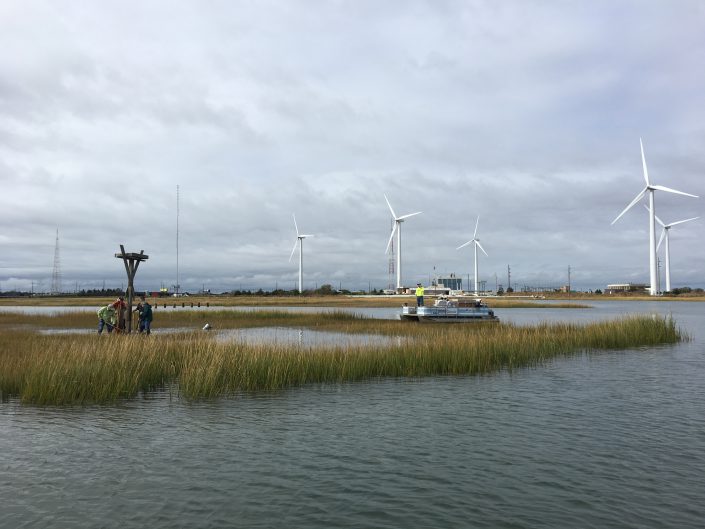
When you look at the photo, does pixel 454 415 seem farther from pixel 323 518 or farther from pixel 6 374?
pixel 6 374

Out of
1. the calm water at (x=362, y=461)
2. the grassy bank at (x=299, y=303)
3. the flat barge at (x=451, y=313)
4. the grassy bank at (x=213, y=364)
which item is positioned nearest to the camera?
the calm water at (x=362, y=461)

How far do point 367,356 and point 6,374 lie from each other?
12.7 metres

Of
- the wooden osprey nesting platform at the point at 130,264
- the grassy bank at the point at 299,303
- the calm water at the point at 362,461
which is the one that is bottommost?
the calm water at the point at 362,461

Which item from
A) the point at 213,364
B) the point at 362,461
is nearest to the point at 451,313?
the point at 213,364

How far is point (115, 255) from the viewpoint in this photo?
28250 millimetres

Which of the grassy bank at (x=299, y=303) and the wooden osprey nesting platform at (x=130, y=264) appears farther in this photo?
the grassy bank at (x=299, y=303)

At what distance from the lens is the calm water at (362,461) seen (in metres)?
8.99

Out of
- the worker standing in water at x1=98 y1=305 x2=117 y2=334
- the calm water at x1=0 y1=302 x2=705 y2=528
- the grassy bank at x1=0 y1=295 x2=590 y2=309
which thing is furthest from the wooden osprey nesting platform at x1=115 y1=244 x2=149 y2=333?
the grassy bank at x1=0 y1=295 x2=590 y2=309

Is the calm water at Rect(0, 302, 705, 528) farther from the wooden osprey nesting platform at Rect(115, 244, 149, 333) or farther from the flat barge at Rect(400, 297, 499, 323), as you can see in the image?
the flat barge at Rect(400, 297, 499, 323)

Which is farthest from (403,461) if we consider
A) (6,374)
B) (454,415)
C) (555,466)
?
(6,374)

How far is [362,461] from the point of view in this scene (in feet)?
37.8

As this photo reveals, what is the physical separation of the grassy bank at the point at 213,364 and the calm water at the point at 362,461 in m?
0.96

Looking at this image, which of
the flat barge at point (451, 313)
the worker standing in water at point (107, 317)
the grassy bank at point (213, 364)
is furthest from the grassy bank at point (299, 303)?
the grassy bank at point (213, 364)

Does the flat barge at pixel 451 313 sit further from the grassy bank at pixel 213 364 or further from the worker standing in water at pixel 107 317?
the worker standing in water at pixel 107 317
